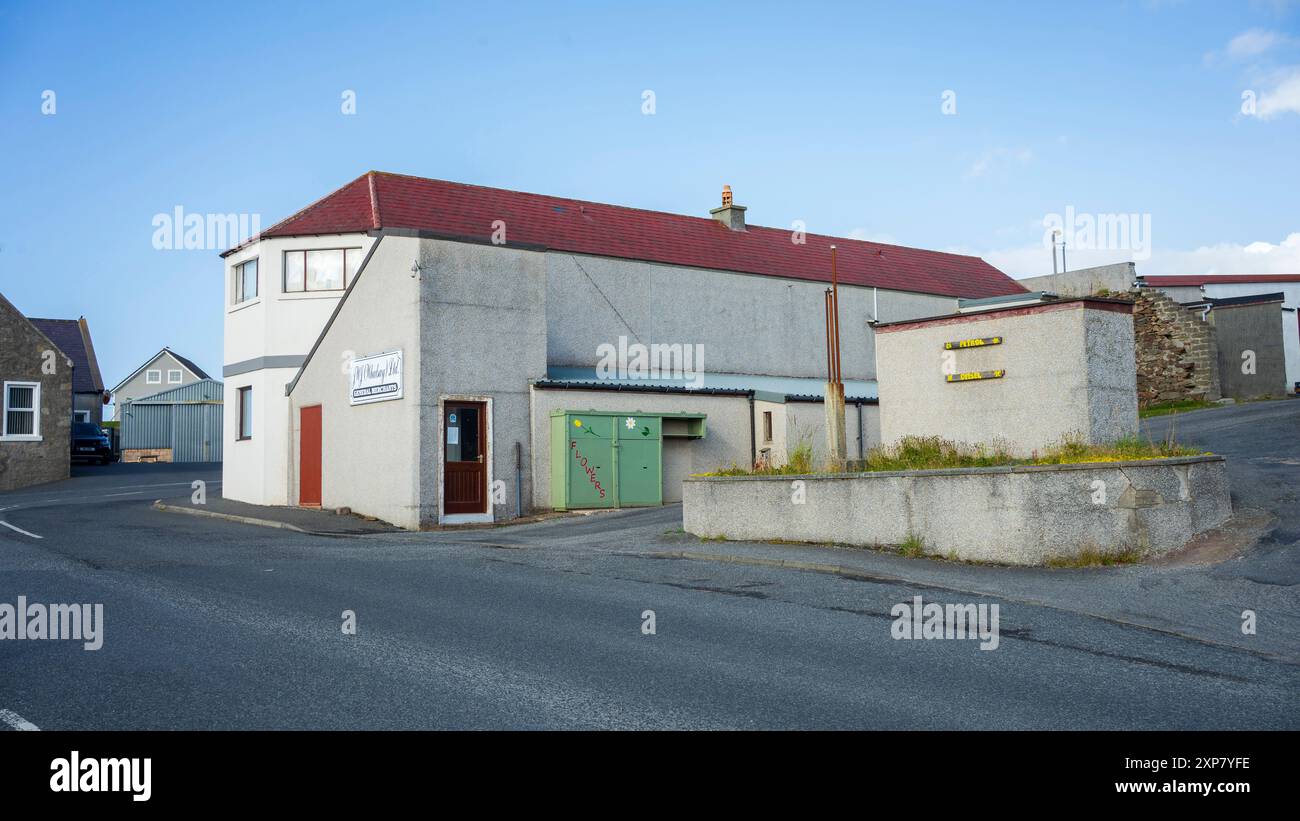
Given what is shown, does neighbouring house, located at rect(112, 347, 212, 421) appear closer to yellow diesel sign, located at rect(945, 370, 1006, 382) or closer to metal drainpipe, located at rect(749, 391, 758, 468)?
metal drainpipe, located at rect(749, 391, 758, 468)

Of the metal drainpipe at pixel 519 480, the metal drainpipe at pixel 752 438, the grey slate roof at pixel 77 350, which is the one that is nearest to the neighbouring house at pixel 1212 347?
the metal drainpipe at pixel 752 438

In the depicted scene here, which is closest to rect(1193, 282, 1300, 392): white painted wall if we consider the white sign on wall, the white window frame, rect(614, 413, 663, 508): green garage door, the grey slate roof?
rect(614, 413, 663, 508): green garage door

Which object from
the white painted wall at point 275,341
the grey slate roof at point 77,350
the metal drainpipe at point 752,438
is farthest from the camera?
the grey slate roof at point 77,350

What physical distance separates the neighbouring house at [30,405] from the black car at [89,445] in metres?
10.4

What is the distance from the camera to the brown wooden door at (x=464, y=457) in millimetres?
21531

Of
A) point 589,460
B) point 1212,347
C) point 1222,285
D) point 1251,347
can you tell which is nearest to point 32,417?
point 589,460

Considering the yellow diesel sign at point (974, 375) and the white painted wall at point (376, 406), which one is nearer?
the yellow diesel sign at point (974, 375)

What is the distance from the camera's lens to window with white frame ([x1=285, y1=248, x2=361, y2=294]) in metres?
27.4

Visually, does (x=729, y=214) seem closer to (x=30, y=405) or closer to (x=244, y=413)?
(x=244, y=413)

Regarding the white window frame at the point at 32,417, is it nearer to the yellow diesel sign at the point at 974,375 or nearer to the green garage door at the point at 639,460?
the green garage door at the point at 639,460

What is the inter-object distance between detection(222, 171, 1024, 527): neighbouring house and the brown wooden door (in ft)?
0.13

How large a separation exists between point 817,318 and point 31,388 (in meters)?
25.8
